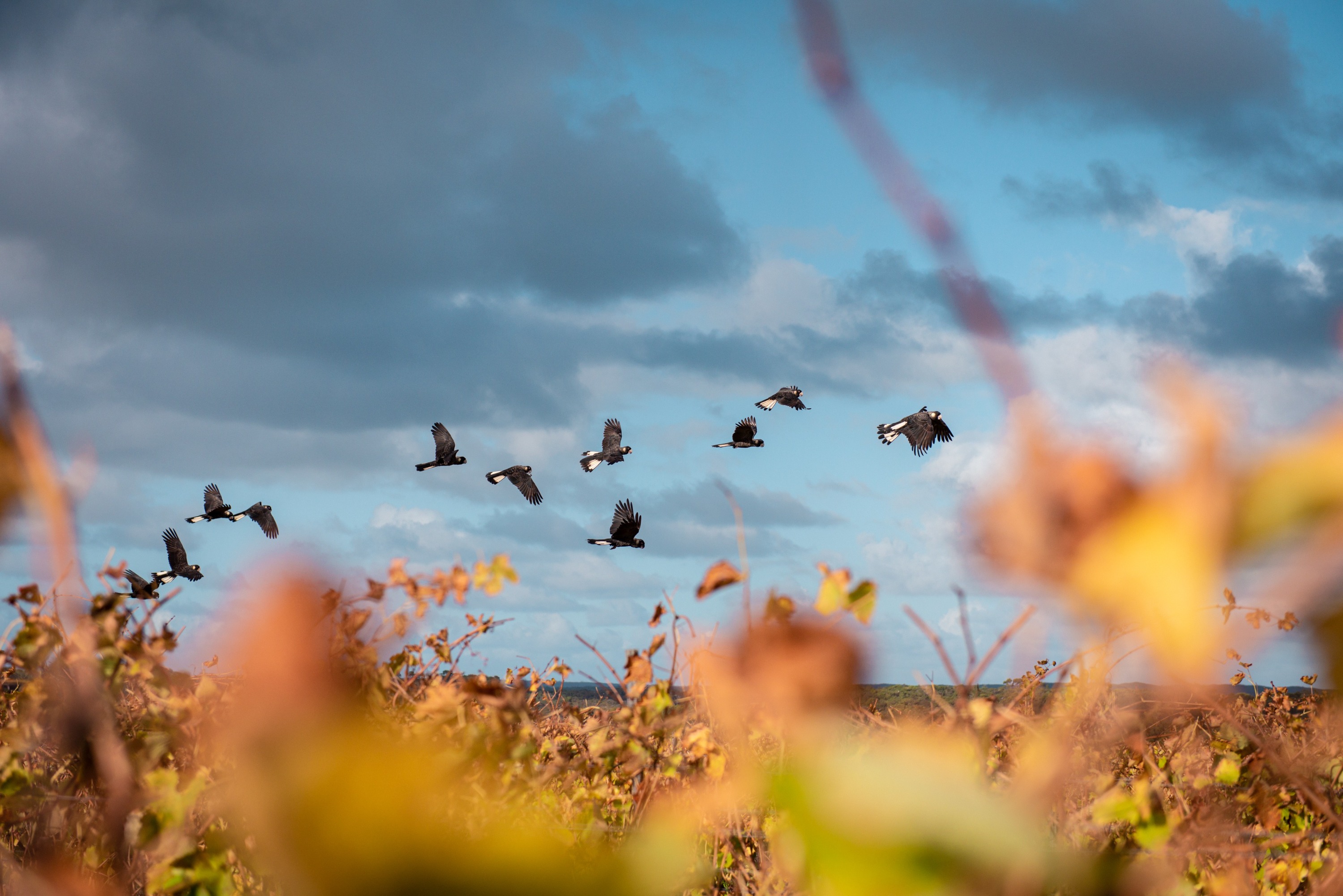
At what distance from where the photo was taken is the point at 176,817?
2234 mm

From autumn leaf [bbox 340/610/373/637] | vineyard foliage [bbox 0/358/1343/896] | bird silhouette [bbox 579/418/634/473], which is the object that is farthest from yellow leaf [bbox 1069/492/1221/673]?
bird silhouette [bbox 579/418/634/473]

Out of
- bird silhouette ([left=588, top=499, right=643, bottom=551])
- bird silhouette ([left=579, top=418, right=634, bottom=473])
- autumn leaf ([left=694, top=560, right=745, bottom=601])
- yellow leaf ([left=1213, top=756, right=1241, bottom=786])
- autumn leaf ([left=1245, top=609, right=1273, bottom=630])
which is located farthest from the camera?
bird silhouette ([left=579, top=418, right=634, bottom=473])

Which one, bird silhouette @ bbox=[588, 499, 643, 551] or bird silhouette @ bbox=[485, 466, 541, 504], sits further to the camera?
bird silhouette @ bbox=[485, 466, 541, 504]

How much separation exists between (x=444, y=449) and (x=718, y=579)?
2232 centimetres

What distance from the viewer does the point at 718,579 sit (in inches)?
76.2

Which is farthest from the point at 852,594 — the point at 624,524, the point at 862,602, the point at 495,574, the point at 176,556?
the point at 176,556

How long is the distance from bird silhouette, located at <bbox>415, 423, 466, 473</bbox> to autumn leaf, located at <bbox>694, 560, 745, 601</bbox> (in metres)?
22.1

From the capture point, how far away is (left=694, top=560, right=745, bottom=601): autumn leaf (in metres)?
1.94

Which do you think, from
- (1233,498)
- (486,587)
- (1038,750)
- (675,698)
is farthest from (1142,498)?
(675,698)

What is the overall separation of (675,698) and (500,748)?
0.64 metres

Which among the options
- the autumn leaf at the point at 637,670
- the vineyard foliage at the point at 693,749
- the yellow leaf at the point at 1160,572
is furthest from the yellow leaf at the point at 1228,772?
the yellow leaf at the point at 1160,572

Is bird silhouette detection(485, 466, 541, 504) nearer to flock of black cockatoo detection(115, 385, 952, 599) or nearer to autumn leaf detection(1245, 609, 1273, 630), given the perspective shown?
flock of black cockatoo detection(115, 385, 952, 599)

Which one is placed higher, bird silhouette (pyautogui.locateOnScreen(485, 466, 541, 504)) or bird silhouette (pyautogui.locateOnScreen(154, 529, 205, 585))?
bird silhouette (pyautogui.locateOnScreen(485, 466, 541, 504))

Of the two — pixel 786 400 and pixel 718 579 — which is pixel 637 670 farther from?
pixel 786 400
